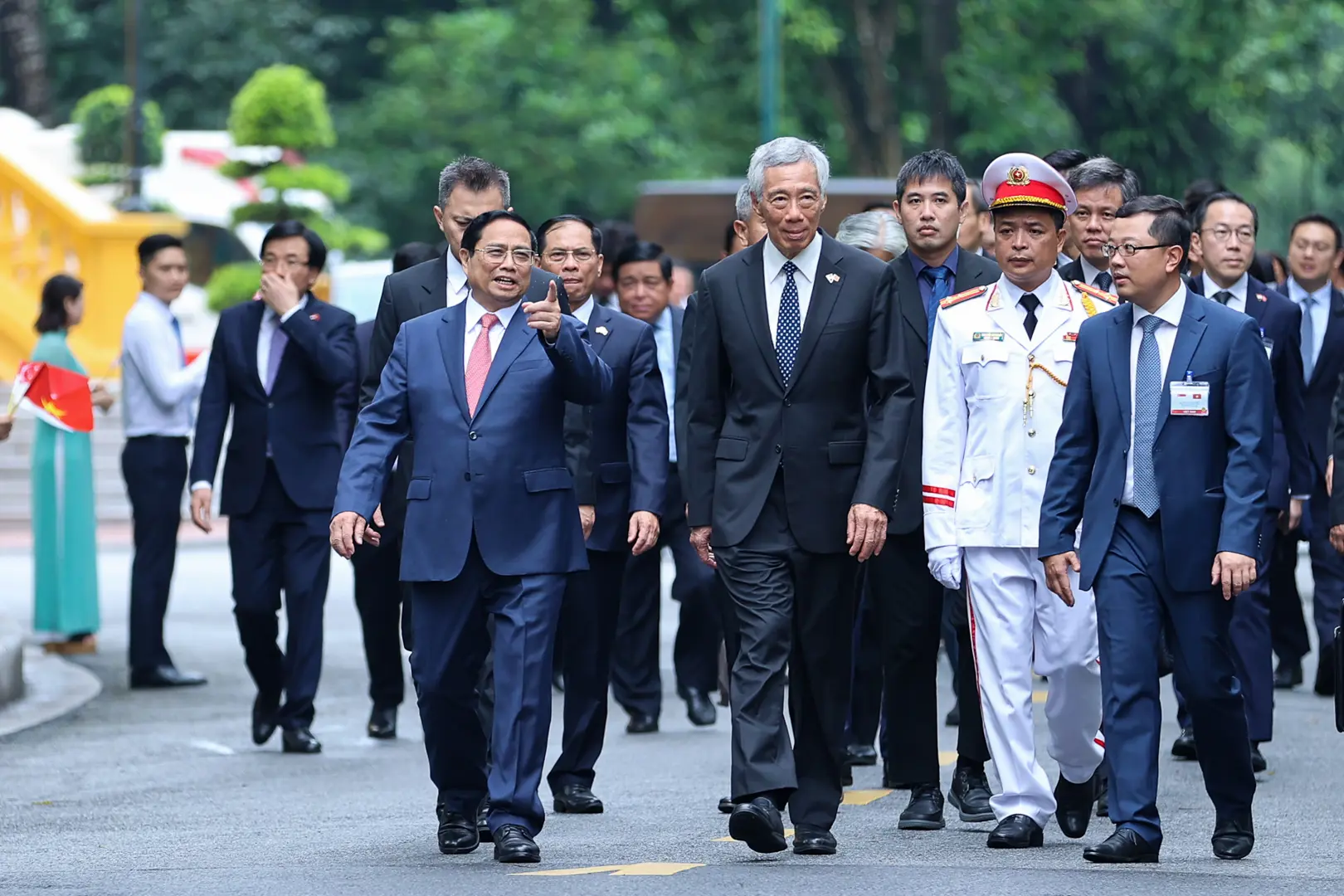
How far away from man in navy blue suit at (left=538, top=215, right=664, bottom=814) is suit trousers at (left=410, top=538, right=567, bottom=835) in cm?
65

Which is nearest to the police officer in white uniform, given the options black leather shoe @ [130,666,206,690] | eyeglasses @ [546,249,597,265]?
eyeglasses @ [546,249,597,265]

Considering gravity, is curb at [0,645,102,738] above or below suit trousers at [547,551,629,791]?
below

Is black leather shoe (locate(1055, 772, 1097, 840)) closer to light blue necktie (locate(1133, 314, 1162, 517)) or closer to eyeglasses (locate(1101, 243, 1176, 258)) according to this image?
light blue necktie (locate(1133, 314, 1162, 517))

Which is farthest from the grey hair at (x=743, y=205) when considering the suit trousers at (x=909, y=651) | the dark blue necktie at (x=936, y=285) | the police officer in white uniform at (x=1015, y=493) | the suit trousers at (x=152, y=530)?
the suit trousers at (x=152, y=530)

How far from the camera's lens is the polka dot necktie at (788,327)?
27.0ft

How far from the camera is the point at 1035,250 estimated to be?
849 cm

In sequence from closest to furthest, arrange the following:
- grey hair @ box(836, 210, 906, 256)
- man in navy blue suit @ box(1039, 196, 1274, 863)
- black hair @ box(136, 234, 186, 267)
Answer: man in navy blue suit @ box(1039, 196, 1274, 863)
grey hair @ box(836, 210, 906, 256)
black hair @ box(136, 234, 186, 267)

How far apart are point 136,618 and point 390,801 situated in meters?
4.28

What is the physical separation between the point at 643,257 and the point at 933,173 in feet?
10.7

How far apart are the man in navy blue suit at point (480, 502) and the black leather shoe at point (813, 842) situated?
808mm

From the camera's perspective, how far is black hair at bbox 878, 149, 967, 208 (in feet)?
30.2

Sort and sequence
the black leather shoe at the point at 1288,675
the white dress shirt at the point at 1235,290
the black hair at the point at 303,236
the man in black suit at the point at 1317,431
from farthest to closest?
the black leather shoe at the point at 1288,675 → the man in black suit at the point at 1317,431 → the black hair at the point at 303,236 → the white dress shirt at the point at 1235,290

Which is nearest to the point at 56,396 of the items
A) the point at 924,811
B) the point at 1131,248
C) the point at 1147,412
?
the point at 924,811

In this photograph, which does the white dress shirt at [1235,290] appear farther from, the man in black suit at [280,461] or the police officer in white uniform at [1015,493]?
the man in black suit at [280,461]
